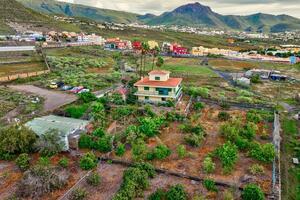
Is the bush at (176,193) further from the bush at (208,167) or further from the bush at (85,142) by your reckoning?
the bush at (85,142)

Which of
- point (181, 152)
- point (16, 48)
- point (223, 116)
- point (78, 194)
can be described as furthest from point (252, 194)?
point (16, 48)

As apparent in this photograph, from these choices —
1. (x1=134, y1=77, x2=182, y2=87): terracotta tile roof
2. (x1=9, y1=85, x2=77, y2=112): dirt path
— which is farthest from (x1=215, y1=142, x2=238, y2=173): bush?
(x1=9, y1=85, x2=77, y2=112): dirt path

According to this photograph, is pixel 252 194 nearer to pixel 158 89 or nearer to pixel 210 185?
pixel 210 185

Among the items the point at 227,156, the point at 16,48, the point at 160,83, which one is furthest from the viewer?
the point at 16,48

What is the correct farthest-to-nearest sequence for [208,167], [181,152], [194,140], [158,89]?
[158,89] < [194,140] < [181,152] < [208,167]

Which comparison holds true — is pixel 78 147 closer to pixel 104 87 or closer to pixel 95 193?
pixel 95 193

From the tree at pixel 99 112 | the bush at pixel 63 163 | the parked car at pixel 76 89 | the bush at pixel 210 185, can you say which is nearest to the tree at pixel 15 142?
the bush at pixel 63 163
